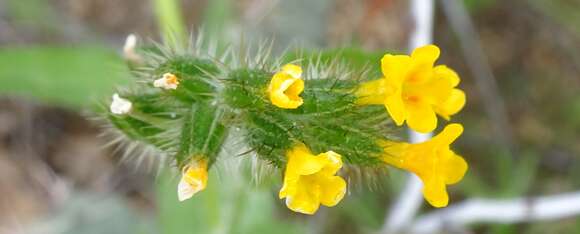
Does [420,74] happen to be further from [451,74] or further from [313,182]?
[313,182]

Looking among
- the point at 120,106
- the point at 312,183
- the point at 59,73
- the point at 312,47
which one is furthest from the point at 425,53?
the point at 59,73

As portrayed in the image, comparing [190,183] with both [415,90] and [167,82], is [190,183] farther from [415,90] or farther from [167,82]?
[415,90]

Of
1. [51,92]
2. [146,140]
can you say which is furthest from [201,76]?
[51,92]

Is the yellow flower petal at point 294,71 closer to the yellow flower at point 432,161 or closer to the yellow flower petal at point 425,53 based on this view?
the yellow flower petal at point 425,53

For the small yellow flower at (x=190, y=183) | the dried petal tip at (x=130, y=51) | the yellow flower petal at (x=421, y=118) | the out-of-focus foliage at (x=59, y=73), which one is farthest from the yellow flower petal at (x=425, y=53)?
the out-of-focus foliage at (x=59, y=73)

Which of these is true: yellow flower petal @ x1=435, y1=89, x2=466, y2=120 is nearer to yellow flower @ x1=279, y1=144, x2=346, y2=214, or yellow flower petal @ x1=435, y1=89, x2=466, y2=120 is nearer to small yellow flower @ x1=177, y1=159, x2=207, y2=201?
yellow flower @ x1=279, y1=144, x2=346, y2=214

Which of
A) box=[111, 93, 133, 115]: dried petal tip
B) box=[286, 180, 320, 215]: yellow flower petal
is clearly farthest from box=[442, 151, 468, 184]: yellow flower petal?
box=[111, 93, 133, 115]: dried petal tip
